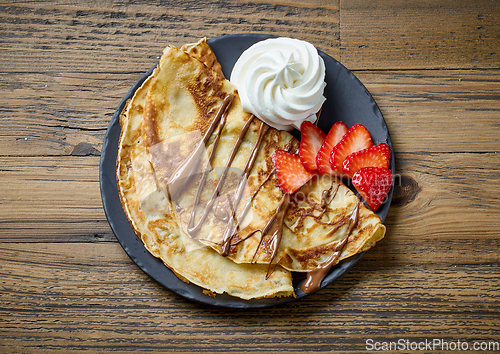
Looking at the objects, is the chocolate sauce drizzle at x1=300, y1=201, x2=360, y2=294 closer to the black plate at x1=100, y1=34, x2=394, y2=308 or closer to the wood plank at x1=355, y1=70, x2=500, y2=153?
the black plate at x1=100, y1=34, x2=394, y2=308

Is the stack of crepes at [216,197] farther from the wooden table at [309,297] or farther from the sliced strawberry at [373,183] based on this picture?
the wooden table at [309,297]

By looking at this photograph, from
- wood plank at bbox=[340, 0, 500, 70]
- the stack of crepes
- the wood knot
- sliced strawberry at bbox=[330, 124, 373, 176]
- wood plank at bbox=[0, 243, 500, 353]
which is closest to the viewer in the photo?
the stack of crepes

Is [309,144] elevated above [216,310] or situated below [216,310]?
above

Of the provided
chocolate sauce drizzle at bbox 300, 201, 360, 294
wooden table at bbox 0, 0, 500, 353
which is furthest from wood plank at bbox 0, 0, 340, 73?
chocolate sauce drizzle at bbox 300, 201, 360, 294

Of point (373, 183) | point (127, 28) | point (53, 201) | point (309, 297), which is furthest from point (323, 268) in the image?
point (127, 28)

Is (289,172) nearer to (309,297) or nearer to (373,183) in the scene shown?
(373,183)

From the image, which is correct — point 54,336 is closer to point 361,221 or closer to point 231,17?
point 361,221

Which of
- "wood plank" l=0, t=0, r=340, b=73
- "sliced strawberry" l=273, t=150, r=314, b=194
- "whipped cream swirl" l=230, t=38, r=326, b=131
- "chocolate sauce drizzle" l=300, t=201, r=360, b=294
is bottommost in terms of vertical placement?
"chocolate sauce drizzle" l=300, t=201, r=360, b=294
